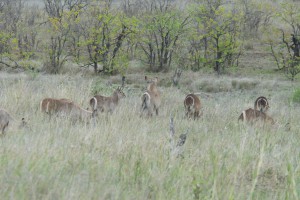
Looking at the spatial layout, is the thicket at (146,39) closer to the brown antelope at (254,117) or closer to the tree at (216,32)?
the tree at (216,32)

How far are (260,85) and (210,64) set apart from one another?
18.5 ft

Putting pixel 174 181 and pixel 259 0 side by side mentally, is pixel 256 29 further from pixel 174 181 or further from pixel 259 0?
pixel 174 181

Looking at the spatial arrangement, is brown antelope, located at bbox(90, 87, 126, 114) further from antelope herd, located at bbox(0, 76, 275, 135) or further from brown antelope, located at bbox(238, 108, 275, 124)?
brown antelope, located at bbox(238, 108, 275, 124)

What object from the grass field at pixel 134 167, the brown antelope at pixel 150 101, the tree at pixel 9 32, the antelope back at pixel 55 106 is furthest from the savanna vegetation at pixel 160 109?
the brown antelope at pixel 150 101

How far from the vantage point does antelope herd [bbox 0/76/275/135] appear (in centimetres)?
753

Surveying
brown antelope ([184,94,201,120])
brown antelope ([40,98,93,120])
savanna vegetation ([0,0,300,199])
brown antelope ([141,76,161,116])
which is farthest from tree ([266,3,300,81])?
brown antelope ([40,98,93,120])

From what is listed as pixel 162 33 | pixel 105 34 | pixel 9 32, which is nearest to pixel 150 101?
pixel 105 34

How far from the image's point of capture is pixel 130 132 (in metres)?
6.01

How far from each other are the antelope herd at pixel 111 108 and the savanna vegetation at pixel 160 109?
9.0 inches

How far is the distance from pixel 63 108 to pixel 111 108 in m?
2.06

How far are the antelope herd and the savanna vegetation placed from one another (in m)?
0.23

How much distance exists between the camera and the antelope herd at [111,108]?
753 centimetres

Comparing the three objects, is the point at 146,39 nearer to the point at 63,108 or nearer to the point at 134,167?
the point at 63,108

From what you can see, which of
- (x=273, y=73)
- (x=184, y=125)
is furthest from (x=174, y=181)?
(x=273, y=73)
